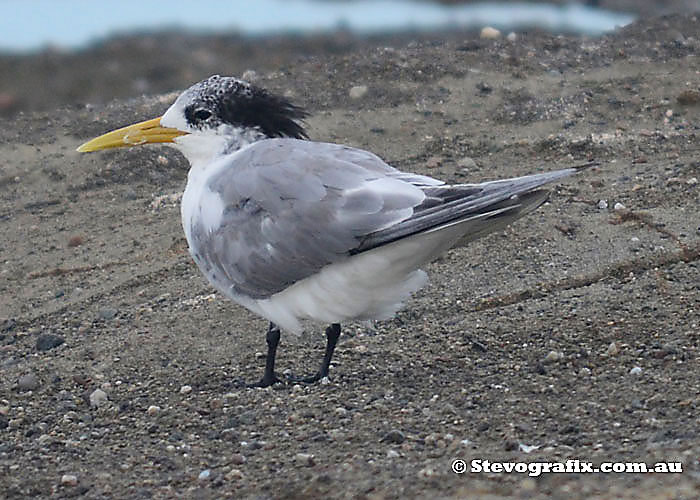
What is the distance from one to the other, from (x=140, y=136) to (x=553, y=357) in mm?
1881

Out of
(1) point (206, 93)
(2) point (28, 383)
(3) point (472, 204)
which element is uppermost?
(1) point (206, 93)

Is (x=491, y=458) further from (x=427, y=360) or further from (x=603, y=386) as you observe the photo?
(x=427, y=360)

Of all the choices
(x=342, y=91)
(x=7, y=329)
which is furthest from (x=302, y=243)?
(x=342, y=91)

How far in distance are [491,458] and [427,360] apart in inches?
41.5

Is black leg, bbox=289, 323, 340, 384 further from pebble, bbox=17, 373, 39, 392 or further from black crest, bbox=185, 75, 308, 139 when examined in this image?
pebble, bbox=17, 373, 39, 392

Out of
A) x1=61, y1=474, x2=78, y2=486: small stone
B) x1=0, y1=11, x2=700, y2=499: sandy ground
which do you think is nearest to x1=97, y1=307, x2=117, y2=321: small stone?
x1=0, y1=11, x2=700, y2=499: sandy ground

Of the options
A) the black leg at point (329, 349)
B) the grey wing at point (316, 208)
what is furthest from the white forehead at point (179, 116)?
the black leg at point (329, 349)

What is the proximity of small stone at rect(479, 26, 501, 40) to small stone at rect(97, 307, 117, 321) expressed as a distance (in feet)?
15.3

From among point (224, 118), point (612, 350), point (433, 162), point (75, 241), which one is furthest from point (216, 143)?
point (433, 162)

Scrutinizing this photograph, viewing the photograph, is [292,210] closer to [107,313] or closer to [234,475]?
[234,475]

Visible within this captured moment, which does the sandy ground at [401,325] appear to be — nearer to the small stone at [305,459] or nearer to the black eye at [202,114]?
the small stone at [305,459]

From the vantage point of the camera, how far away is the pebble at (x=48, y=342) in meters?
4.88

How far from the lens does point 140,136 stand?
14.4 feet

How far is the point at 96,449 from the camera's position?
12.3 feet
